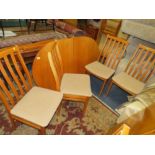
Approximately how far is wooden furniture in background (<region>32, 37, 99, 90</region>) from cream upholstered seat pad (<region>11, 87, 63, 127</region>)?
186 mm

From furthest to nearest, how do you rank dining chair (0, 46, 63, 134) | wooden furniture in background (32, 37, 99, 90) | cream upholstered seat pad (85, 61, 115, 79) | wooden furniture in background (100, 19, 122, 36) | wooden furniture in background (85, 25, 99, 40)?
wooden furniture in background (85, 25, 99, 40)
wooden furniture in background (100, 19, 122, 36)
cream upholstered seat pad (85, 61, 115, 79)
wooden furniture in background (32, 37, 99, 90)
dining chair (0, 46, 63, 134)

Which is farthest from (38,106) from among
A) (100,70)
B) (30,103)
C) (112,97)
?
(112,97)

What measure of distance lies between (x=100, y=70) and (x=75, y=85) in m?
0.64

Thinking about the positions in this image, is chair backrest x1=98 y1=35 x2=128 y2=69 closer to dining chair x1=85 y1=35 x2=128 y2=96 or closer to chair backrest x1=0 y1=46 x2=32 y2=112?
dining chair x1=85 y1=35 x2=128 y2=96

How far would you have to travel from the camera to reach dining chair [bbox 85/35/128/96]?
6.96 feet

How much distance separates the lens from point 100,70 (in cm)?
218

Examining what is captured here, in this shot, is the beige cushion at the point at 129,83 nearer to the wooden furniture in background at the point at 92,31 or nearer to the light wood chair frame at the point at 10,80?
the light wood chair frame at the point at 10,80

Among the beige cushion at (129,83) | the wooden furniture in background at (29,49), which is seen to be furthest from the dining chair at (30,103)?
the beige cushion at (129,83)

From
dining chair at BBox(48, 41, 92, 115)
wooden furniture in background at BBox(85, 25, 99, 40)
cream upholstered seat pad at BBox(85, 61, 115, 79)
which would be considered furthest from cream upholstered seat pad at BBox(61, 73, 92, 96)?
wooden furniture in background at BBox(85, 25, 99, 40)

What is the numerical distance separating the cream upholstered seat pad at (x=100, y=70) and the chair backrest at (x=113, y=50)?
0.53 feet

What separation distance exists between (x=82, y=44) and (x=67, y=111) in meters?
1.03

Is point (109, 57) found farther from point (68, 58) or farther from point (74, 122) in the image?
point (74, 122)

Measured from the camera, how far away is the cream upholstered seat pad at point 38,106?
121 centimetres
